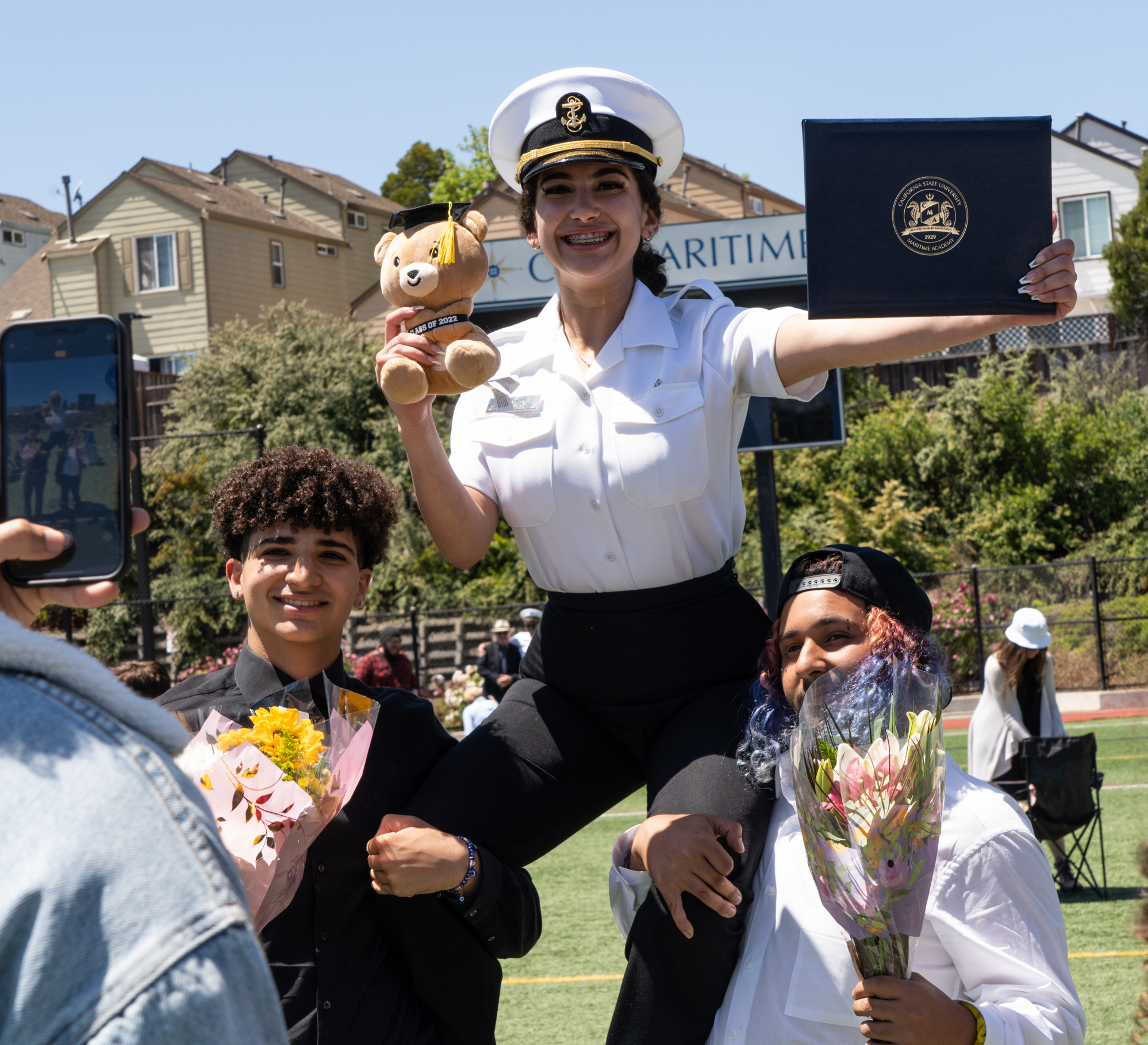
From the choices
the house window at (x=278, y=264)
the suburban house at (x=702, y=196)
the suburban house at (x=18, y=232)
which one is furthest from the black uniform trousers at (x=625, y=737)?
the suburban house at (x=18, y=232)

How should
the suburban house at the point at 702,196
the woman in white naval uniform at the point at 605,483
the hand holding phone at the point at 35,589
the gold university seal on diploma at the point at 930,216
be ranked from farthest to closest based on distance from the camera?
1. the suburban house at the point at 702,196
2. the woman in white naval uniform at the point at 605,483
3. the gold university seal on diploma at the point at 930,216
4. the hand holding phone at the point at 35,589

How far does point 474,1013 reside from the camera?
2.81 meters

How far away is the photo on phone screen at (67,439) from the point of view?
1419mm

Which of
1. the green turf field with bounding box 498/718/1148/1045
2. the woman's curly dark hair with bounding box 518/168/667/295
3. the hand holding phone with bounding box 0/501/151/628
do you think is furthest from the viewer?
the green turf field with bounding box 498/718/1148/1045

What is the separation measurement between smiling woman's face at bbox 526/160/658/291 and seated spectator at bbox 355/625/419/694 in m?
10.6

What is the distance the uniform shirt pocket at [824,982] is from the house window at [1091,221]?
35.3m

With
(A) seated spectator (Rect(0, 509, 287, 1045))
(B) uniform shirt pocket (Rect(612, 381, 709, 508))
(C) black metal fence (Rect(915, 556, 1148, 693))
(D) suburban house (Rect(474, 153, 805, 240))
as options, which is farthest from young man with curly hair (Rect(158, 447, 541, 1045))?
(D) suburban house (Rect(474, 153, 805, 240))

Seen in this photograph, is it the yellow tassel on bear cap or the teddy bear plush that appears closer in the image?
the teddy bear plush

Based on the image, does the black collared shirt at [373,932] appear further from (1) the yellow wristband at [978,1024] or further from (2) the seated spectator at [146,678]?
(2) the seated spectator at [146,678]

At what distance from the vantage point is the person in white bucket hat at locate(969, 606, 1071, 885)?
7867 millimetres

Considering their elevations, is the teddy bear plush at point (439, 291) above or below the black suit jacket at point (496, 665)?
above

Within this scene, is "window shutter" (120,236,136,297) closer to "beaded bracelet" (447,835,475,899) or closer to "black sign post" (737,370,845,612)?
"black sign post" (737,370,845,612)

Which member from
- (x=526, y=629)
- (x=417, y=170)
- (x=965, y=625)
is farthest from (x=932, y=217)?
(x=417, y=170)

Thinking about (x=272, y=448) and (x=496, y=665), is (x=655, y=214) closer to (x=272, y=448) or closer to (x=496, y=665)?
(x=496, y=665)
